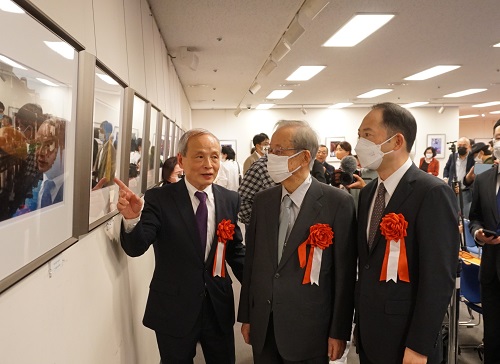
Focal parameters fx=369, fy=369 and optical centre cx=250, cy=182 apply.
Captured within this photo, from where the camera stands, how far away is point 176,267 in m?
1.87

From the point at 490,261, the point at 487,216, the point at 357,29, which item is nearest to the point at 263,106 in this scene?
the point at 357,29

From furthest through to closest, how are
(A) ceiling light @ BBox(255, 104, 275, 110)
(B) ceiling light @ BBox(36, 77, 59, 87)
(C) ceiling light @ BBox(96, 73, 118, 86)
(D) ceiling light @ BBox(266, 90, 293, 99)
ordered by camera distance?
(A) ceiling light @ BBox(255, 104, 275, 110) < (D) ceiling light @ BBox(266, 90, 293, 99) < (C) ceiling light @ BBox(96, 73, 118, 86) < (B) ceiling light @ BBox(36, 77, 59, 87)

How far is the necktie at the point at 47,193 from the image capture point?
1.04 meters

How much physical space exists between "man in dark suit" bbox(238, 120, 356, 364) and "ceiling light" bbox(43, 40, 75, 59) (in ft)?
3.18

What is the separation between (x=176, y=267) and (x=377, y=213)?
101 cm

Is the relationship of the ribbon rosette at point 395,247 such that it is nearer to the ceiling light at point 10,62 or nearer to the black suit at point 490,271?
the ceiling light at point 10,62

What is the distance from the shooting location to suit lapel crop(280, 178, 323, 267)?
1672 mm

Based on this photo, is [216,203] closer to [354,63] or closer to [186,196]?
[186,196]

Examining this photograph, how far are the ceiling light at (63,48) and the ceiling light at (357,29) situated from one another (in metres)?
3.81

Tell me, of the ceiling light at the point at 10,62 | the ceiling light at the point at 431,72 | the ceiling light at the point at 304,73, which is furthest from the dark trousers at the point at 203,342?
the ceiling light at the point at 431,72

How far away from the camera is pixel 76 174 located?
4.31 feet

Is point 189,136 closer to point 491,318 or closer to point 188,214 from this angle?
point 188,214

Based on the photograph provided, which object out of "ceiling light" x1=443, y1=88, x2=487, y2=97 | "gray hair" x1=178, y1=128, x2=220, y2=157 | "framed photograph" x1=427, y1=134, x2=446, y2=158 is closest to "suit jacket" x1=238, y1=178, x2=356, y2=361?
"gray hair" x1=178, y1=128, x2=220, y2=157

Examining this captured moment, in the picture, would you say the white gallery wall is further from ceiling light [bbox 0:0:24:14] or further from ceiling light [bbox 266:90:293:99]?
ceiling light [bbox 0:0:24:14]
